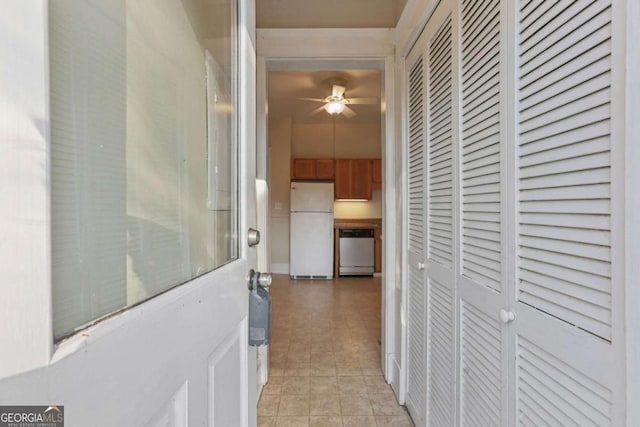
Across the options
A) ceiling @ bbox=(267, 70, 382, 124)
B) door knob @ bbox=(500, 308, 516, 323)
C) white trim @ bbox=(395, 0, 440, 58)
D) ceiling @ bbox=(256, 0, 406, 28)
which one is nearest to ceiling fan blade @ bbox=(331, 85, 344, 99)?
ceiling @ bbox=(267, 70, 382, 124)

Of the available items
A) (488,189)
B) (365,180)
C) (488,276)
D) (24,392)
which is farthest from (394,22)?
(365,180)

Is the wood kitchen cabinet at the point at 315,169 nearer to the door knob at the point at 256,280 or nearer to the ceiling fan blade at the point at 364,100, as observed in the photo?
the ceiling fan blade at the point at 364,100

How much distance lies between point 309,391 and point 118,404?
1953 mm

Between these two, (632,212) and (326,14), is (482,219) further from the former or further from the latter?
(326,14)

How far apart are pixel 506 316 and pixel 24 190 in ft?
3.26

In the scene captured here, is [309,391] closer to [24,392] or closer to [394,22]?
[24,392]

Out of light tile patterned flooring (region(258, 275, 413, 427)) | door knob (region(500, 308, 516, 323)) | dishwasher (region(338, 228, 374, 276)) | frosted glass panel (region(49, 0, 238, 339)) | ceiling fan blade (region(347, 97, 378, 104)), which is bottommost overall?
light tile patterned flooring (region(258, 275, 413, 427))

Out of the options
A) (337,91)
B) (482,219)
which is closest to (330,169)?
(337,91)

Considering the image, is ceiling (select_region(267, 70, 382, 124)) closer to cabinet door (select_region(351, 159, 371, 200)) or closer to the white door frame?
cabinet door (select_region(351, 159, 371, 200))

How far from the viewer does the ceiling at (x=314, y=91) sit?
3.91 metres

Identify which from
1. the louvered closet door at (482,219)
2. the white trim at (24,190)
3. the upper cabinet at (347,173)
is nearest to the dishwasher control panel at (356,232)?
the upper cabinet at (347,173)

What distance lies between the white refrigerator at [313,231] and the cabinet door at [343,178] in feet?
1.14

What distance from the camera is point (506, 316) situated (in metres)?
0.88

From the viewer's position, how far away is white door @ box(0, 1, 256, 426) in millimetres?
290
